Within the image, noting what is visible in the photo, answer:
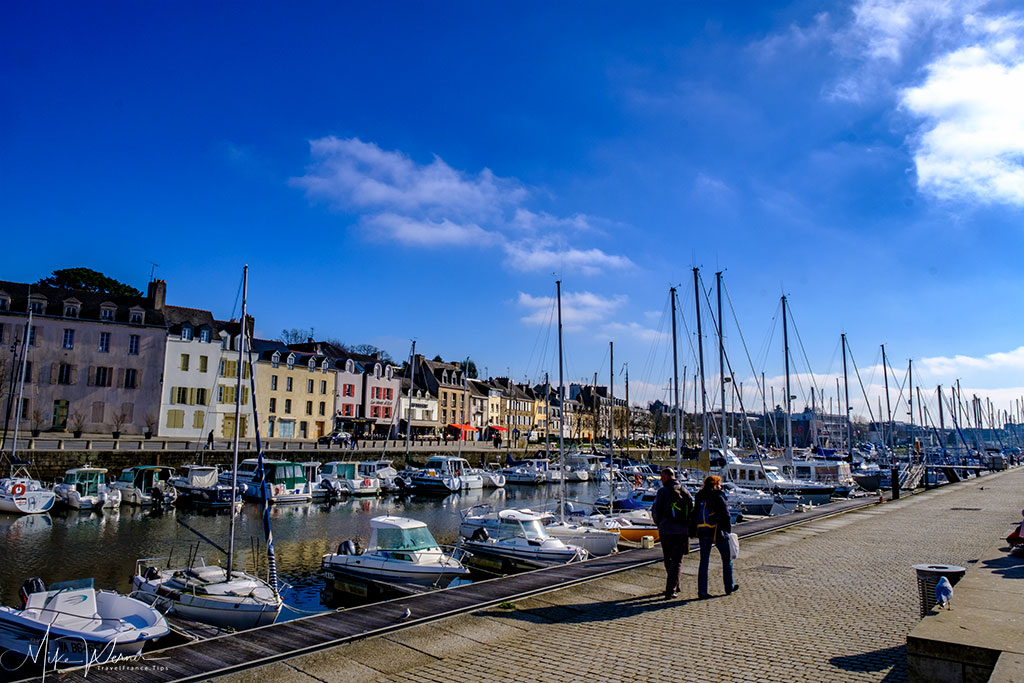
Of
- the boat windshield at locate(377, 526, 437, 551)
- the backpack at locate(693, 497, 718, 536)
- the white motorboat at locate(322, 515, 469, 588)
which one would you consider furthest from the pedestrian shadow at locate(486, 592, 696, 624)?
the boat windshield at locate(377, 526, 437, 551)

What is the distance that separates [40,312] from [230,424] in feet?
61.7

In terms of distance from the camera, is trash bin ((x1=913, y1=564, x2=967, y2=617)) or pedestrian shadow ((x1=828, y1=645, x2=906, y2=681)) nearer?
pedestrian shadow ((x1=828, y1=645, x2=906, y2=681))

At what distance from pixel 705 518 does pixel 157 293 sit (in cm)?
6483

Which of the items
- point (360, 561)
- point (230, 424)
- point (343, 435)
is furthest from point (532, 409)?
point (360, 561)

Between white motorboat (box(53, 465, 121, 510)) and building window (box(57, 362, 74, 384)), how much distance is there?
75.3 feet

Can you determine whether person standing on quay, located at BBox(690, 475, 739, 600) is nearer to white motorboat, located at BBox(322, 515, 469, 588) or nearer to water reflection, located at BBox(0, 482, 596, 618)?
water reflection, located at BBox(0, 482, 596, 618)

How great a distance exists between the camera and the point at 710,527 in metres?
11.3

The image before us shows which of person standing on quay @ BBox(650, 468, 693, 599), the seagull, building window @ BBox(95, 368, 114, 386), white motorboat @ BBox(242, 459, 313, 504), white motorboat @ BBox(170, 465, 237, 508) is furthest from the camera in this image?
building window @ BBox(95, 368, 114, 386)

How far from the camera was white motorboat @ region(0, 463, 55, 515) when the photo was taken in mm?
33812

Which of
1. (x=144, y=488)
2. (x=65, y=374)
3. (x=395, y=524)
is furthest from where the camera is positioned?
(x=65, y=374)

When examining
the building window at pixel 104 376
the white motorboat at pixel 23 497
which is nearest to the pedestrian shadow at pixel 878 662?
the white motorboat at pixel 23 497

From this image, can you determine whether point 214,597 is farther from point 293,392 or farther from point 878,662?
point 293,392

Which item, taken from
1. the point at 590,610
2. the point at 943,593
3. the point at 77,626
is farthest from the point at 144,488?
the point at 943,593

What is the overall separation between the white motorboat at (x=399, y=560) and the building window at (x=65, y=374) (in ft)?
161
